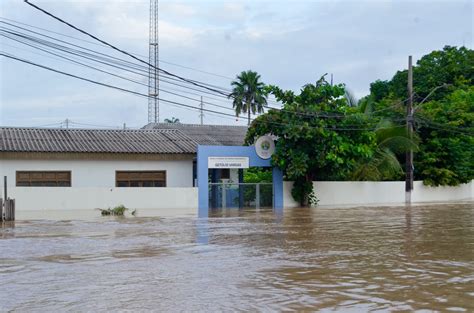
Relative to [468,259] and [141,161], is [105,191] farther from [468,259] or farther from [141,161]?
[468,259]

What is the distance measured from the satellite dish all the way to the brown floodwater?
44.9 ft

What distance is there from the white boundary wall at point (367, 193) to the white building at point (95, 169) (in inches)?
257

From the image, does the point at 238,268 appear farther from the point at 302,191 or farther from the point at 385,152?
the point at 385,152

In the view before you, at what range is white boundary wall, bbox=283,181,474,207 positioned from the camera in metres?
38.4

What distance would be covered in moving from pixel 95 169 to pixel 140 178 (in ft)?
8.21

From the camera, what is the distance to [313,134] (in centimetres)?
3441

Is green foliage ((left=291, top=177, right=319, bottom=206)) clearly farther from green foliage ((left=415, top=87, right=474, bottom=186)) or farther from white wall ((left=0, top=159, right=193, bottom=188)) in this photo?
green foliage ((left=415, top=87, right=474, bottom=186))

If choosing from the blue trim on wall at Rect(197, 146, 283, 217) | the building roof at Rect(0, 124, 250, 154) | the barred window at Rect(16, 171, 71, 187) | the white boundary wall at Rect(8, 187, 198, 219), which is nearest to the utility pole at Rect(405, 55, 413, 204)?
the blue trim on wall at Rect(197, 146, 283, 217)

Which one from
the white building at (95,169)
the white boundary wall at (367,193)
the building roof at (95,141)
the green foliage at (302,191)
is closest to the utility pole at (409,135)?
the white boundary wall at (367,193)

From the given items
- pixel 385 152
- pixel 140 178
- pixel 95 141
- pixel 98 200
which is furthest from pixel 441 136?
pixel 98 200

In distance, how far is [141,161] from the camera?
3628cm

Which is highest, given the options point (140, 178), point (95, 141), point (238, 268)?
point (95, 141)

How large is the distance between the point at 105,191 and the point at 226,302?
24.6 meters

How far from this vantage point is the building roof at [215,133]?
4353 cm
